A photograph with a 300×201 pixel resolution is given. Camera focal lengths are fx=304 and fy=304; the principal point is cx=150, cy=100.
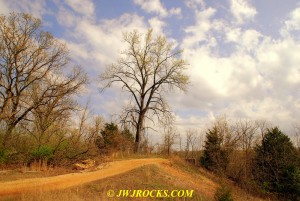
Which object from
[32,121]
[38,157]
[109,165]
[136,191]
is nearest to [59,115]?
[32,121]

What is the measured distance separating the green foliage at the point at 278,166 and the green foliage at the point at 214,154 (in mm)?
3333

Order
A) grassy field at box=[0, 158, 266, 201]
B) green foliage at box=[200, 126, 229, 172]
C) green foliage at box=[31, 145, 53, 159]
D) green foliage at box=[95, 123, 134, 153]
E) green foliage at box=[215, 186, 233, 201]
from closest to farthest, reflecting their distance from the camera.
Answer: green foliage at box=[215, 186, 233, 201] < grassy field at box=[0, 158, 266, 201] < green foliage at box=[31, 145, 53, 159] < green foliage at box=[95, 123, 134, 153] < green foliage at box=[200, 126, 229, 172]

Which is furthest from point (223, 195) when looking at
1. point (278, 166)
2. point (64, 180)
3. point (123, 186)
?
point (278, 166)

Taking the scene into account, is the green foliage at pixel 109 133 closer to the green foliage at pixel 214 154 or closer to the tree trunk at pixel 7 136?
the tree trunk at pixel 7 136

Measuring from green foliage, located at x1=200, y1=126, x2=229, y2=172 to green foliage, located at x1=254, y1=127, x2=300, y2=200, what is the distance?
10.9ft

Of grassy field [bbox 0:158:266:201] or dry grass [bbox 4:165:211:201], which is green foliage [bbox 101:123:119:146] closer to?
grassy field [bbox 0:158:266:201]

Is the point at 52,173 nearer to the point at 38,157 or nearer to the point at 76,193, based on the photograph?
the point at 38,157

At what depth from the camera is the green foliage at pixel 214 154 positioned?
106 feet

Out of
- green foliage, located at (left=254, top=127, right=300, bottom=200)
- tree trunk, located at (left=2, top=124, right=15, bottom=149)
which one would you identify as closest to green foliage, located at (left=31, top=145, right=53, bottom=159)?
tree trunk, located at (left=2, top=124, right=15, bottom=149)

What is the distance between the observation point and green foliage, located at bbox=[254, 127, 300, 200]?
26.4 metres

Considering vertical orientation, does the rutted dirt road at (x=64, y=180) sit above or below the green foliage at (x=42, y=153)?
below

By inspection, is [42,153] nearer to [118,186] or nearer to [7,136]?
[7,136]

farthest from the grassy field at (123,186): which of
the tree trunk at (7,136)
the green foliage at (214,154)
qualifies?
the green foliage at (214,154)

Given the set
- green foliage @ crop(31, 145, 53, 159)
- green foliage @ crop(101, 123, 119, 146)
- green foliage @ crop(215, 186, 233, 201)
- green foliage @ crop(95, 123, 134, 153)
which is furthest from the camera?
green foliage @ crop(101, 123, 119, 146)
